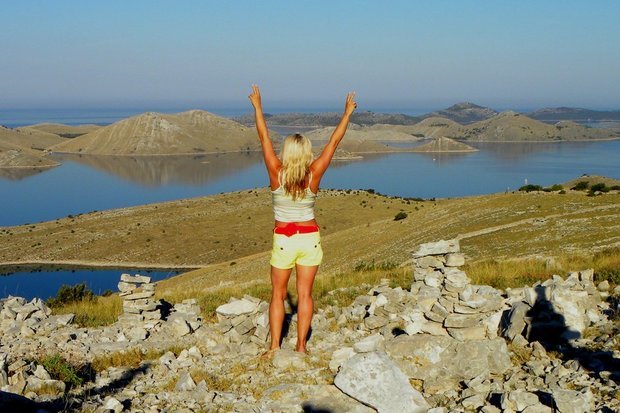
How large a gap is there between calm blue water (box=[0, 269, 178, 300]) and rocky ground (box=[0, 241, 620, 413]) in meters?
52.7

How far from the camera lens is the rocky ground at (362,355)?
20.0 ft

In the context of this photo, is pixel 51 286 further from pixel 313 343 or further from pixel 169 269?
pixel 313 343

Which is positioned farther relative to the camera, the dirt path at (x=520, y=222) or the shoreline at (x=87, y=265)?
the shoreline at (x=87, y=265)

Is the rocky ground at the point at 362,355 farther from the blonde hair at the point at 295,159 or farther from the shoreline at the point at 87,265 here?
the shoreline at the point at 87,265

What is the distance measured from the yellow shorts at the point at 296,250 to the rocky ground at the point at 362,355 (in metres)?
1.36

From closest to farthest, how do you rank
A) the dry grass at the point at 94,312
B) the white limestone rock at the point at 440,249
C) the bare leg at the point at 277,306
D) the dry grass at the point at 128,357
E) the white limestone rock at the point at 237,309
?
1. the bare leg at the point at 277,306
2. the dry grass at the point at 128,357
3. the white limestone rock at the point at 237,309
4. the white limestone rock at the point at 440,249
5. the dry grass at the point at 94,312

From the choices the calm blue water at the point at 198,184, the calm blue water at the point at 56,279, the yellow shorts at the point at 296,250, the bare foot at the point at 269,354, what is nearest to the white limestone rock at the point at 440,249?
the yellow shorts at the point at 296,250

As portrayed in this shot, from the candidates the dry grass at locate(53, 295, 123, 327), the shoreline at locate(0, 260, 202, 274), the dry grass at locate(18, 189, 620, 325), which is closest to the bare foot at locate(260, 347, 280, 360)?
the dry grass at locate(18, 189, 620, 325)

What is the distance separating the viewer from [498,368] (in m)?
6.89

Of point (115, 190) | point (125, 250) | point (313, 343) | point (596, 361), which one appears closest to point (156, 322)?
point (313, 343)

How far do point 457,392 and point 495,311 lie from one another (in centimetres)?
229

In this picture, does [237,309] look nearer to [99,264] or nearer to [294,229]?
[294,229]

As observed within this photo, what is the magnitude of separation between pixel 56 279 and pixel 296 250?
67817 mm

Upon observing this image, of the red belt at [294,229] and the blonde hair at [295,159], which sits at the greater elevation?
the blonde hair at [295,159]
